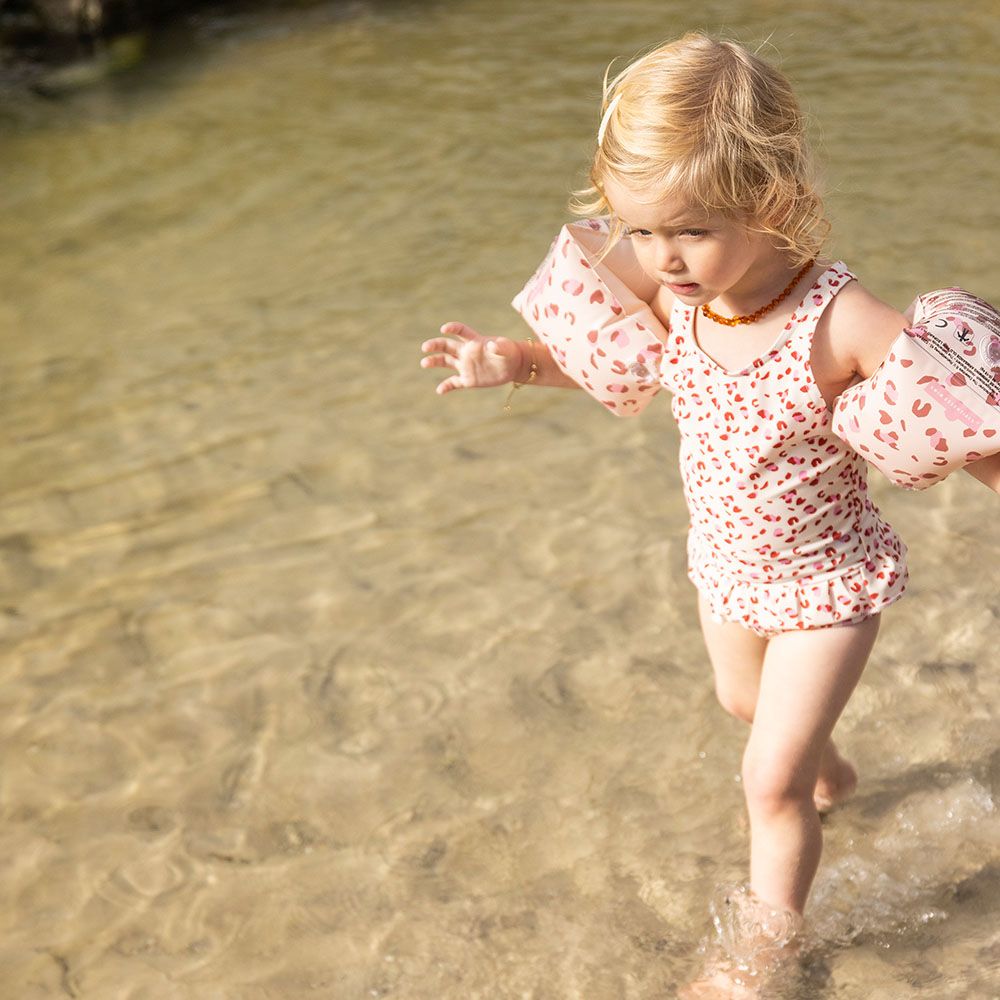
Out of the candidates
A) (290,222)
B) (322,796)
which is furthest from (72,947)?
(290,222)

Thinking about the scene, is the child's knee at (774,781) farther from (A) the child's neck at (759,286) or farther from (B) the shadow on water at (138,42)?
(B) the shadow on water at (138,42)

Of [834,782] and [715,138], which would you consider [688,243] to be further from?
[834,782]

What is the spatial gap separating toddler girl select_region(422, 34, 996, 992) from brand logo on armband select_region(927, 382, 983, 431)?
133 mm

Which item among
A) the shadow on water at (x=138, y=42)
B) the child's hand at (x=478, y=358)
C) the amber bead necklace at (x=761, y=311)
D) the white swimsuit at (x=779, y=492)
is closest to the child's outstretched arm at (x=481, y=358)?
the child's hand at (x=478, y=358)

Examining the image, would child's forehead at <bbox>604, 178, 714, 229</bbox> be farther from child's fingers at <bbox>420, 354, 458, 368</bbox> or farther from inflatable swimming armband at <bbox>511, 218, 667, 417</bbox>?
Answer: child's fingers at <bbox>420, 354, 458, 368</bbox>

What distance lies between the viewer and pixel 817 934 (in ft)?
7.92

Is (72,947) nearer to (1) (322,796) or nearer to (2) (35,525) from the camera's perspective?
(1) (322,796)

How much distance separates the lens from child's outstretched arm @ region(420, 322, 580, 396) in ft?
7.60

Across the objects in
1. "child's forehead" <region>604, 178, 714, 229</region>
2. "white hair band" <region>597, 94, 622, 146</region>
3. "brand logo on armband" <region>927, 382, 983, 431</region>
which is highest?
"white hair band" <region>597, 94, 622, 146</region>

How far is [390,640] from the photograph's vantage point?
3.39m

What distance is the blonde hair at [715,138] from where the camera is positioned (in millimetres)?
1807

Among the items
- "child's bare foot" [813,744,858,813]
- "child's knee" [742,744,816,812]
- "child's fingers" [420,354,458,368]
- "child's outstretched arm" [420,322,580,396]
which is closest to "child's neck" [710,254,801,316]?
"child's outstretched arm" [420,322,580,396]

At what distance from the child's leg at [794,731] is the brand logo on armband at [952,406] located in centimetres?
43

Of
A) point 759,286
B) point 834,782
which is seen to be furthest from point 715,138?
point 834,782
